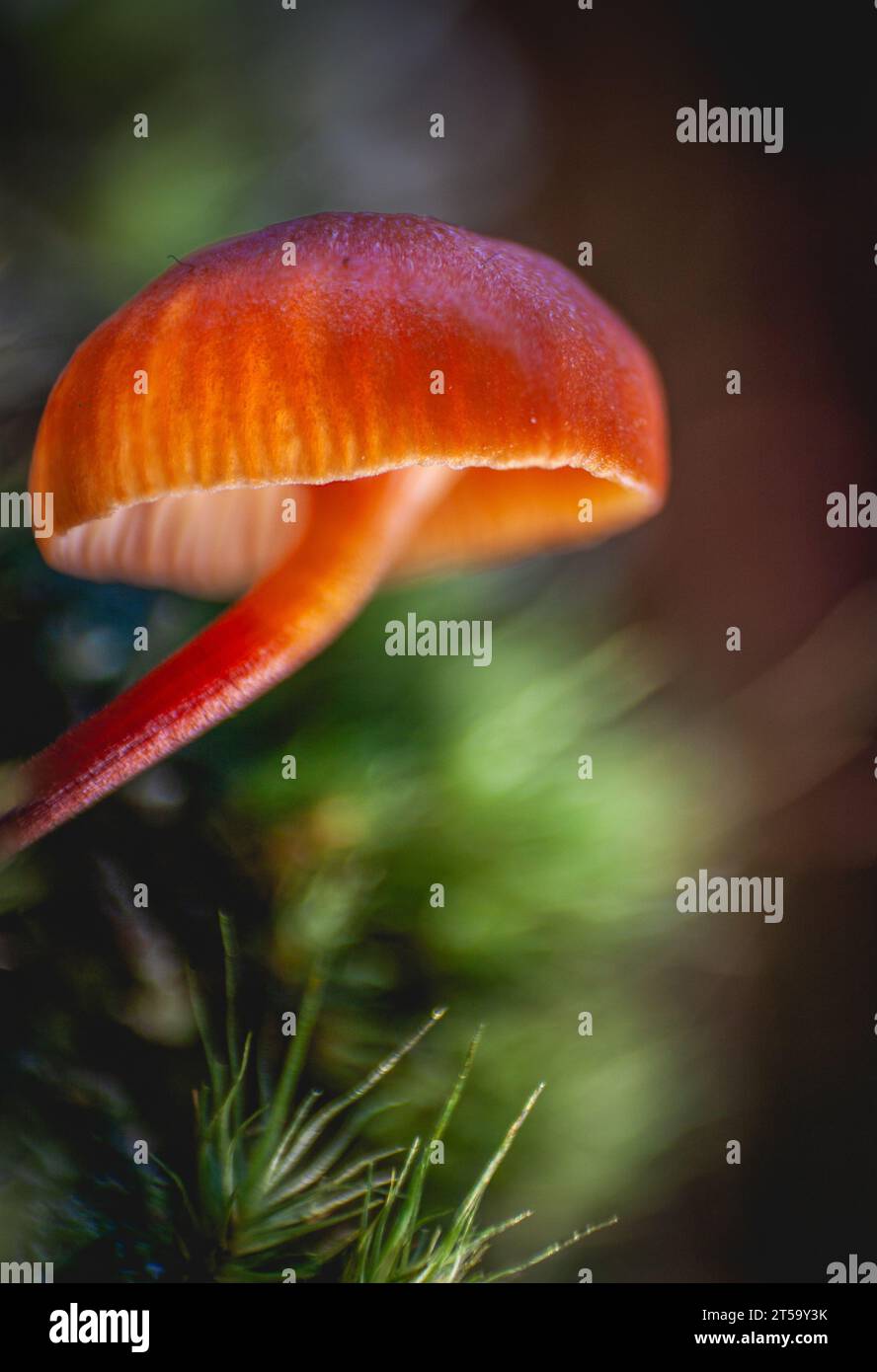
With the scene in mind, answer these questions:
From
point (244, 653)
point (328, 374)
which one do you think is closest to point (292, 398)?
point (328, 374)

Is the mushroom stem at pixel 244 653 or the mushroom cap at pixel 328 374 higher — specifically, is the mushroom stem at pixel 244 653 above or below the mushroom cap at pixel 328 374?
below

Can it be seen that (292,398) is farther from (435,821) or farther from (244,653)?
(435,821)

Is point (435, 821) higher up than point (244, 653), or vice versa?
point (244, 653)

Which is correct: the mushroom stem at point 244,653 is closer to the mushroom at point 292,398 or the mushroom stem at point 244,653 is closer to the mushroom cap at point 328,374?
the mushroom at point 292,398

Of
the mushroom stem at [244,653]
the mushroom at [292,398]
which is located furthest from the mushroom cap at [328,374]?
the mushroom stem at [244,653]

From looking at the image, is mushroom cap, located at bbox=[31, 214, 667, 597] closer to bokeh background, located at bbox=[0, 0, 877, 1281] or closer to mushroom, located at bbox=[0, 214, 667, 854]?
mushroom, located at bbox=[0, 214, 667, 854]

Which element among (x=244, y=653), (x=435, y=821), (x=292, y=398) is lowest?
(x=435, y=821)

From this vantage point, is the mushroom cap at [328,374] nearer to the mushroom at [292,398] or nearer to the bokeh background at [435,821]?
the mushroom at [292,398]
